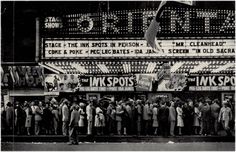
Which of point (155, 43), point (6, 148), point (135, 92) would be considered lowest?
point (6, 148)

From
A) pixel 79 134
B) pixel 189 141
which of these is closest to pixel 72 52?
pixel 79 134

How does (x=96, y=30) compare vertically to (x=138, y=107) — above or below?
above

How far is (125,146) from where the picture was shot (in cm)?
1412

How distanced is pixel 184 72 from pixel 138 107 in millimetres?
1353

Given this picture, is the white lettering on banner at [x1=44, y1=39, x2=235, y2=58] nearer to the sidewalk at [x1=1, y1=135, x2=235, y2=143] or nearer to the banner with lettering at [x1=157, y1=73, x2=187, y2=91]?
the banner with lettering at [x1=157, y1=73, x2=187, y2=91]

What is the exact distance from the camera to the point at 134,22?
48.4ft

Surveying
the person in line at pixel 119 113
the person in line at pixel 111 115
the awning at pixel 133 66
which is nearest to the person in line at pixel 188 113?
the awning at pixel 133 66

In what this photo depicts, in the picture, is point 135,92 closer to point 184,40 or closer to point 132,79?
point 132,79

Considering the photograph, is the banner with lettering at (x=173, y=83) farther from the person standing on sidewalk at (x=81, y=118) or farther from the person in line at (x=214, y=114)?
the person standing on sidewalk at (x=81, y=118)

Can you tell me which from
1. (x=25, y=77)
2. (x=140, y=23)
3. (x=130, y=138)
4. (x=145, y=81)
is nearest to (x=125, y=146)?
(x=130, y=138)

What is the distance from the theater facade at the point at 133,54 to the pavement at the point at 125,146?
3.56ft

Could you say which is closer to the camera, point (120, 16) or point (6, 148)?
point (6, 148)

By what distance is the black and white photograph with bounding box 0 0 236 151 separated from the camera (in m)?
14.4

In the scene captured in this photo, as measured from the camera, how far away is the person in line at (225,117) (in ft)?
47.4
